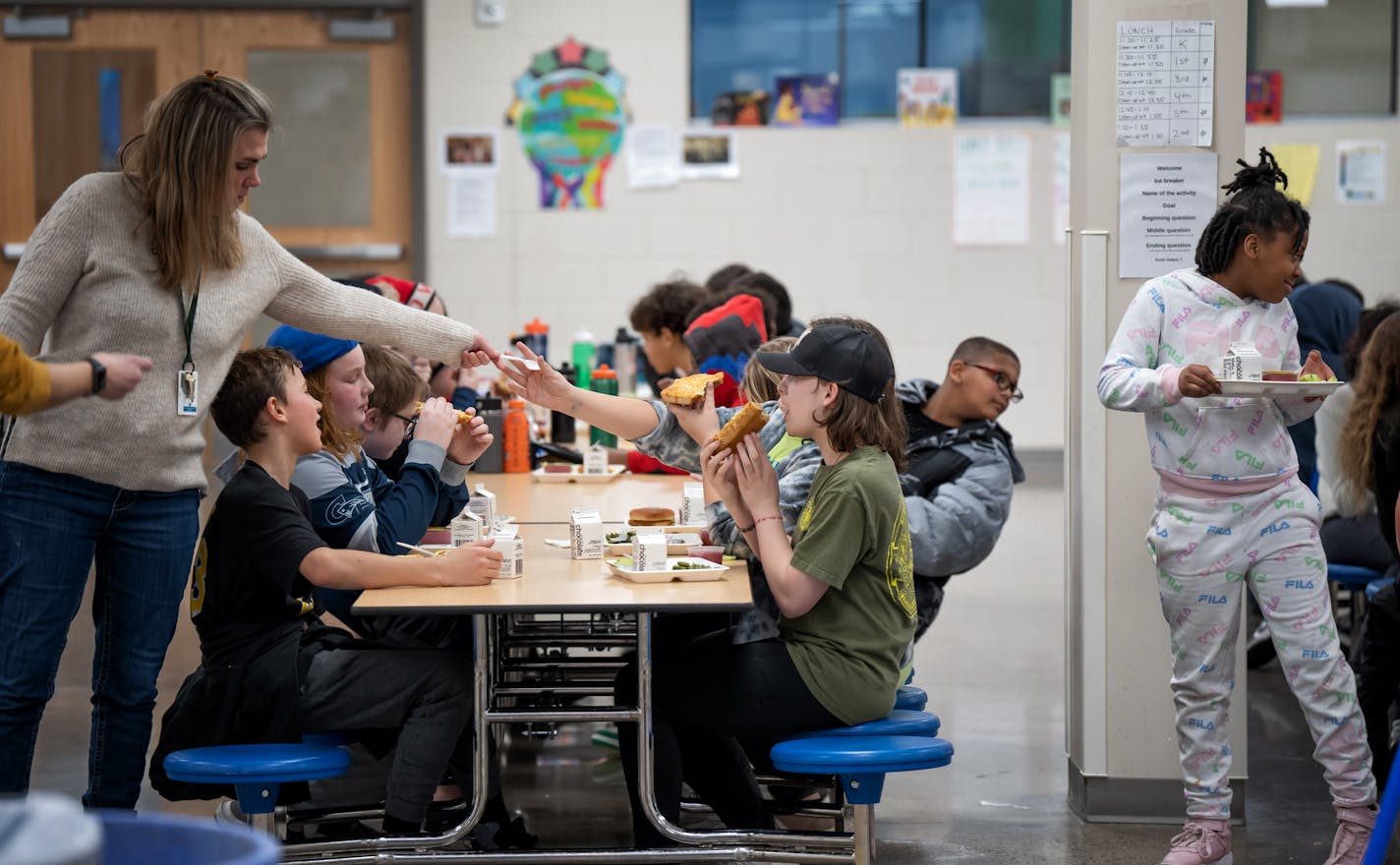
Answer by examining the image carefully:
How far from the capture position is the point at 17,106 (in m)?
8.78

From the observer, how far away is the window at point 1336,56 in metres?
9.02

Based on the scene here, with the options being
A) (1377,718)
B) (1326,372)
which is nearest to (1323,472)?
(1377,718)

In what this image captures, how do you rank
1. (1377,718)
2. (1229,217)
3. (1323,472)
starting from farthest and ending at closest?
(1323,472) < (1377,718) < (1229,217)

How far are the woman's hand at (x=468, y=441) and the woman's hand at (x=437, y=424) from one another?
0.07 metres

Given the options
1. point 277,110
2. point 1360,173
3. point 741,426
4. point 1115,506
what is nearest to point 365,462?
point 741,426

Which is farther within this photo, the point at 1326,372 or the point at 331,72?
the point at 331,72

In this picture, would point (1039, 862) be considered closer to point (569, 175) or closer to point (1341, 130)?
point (569, 175)

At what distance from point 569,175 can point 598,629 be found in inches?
213

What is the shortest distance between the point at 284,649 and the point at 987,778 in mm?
2026

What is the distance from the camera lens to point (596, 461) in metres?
4.47

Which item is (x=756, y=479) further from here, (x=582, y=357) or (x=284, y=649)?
(x=582, y=357)

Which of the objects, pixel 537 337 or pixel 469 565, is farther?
pixel 537 337

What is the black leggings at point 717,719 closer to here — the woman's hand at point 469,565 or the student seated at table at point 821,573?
the student seated at table at point 821,573

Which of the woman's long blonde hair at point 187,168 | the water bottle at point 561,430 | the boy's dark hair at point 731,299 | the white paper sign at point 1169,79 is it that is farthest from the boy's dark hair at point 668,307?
the woman's long blonde hair at point 187,168
